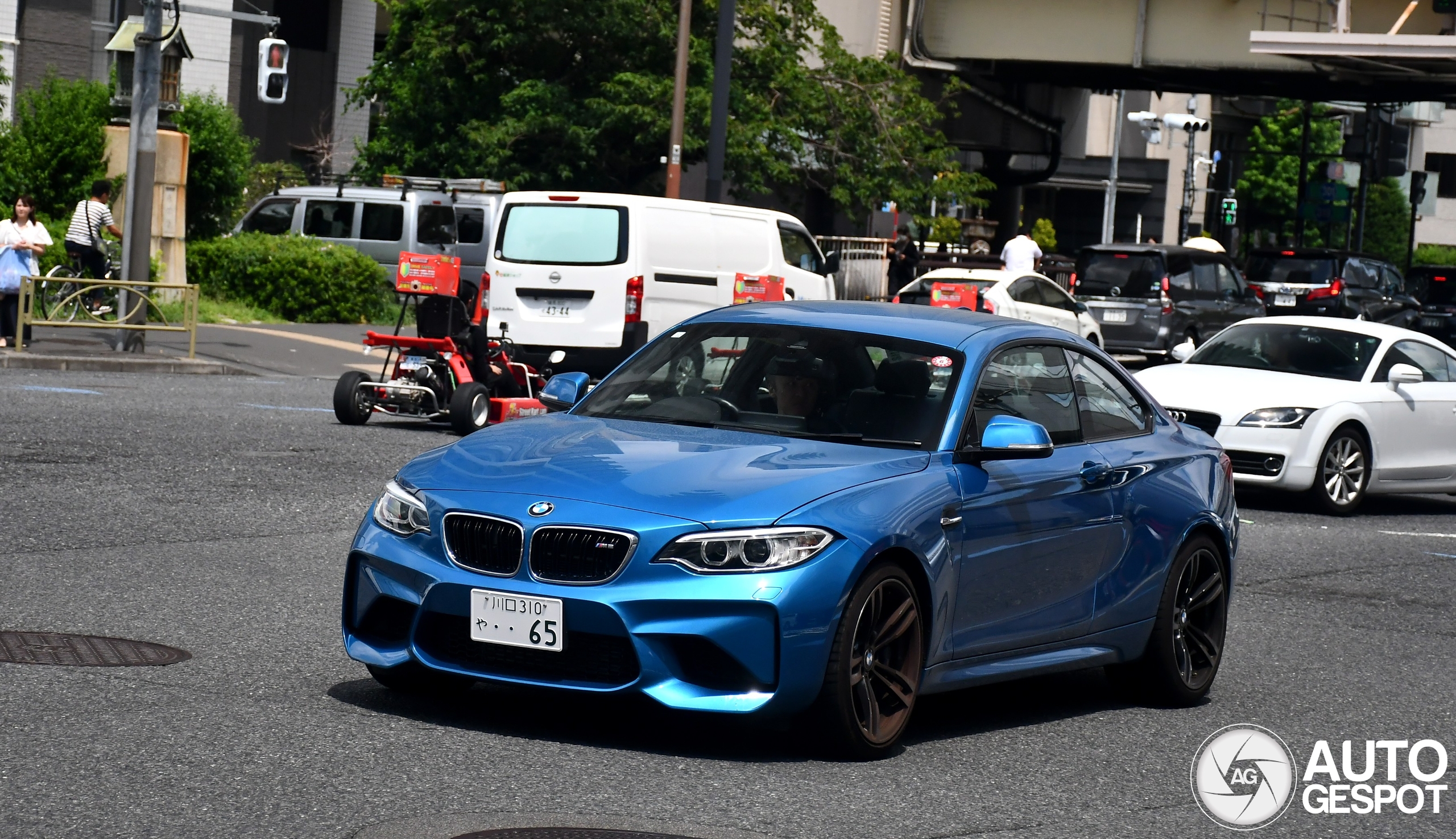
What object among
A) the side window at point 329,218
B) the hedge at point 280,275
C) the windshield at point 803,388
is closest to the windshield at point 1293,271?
the side window at point 329,218

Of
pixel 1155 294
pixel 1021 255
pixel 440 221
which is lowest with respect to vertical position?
pixel 1155 294

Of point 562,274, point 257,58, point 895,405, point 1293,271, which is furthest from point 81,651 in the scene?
point 257,58

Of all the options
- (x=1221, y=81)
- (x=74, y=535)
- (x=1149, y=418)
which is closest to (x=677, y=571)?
(x=1149, y=418)

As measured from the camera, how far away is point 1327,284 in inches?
1372

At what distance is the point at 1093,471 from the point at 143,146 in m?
17.8

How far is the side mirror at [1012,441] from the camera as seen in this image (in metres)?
6.64

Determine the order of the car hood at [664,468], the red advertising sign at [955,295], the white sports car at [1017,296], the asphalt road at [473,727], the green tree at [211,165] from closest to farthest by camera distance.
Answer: the asphalt road at [473,727], the car hood at [664,468], the red advertising sign at [955,295], the white sports car at [1017,296], the green tree at [211,165]

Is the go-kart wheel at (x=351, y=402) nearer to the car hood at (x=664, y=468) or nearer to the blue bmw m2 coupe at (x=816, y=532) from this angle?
the blue bmw m2 coupe at (x=816, y=532)

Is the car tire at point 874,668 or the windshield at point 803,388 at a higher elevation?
the windshield at point 803,388

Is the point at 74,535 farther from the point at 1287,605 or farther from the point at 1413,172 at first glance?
the point at 1413,172

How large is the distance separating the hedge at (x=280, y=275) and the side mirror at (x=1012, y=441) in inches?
928

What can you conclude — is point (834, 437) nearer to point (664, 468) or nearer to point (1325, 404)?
point (664, 468)

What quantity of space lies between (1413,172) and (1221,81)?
1312 inches

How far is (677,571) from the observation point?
5.90m
